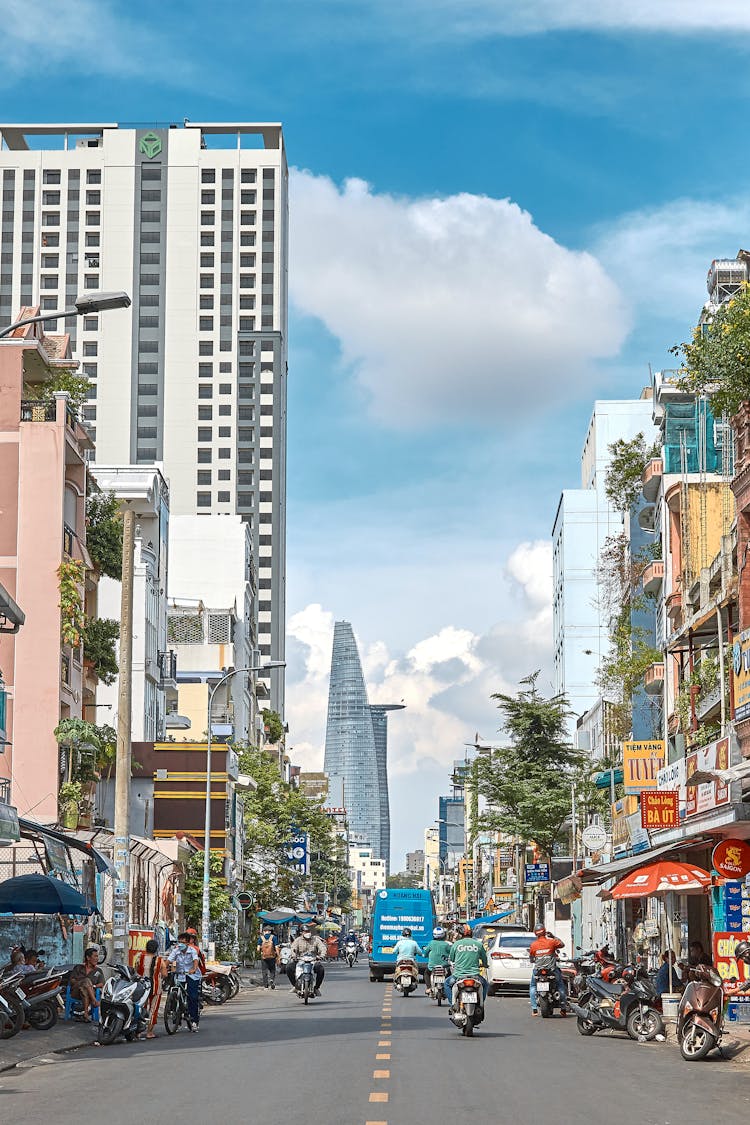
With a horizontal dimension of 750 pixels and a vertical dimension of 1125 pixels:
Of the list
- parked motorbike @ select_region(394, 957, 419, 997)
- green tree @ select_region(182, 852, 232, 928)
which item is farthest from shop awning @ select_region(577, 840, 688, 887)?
green tree @ select_region(182, 852, 232, 928)

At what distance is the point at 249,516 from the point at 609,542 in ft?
263

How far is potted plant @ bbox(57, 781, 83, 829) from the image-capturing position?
4259 cm

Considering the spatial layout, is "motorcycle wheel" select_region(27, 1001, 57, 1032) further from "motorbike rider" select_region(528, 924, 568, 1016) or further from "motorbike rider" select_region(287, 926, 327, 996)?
"motorbike rider" select_region(287, 926, 327, 996)

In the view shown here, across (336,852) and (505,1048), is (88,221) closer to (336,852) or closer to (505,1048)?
(336,852)

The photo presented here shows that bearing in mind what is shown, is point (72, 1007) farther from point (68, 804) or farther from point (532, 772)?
point (532, 772)

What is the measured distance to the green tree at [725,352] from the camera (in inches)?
1104

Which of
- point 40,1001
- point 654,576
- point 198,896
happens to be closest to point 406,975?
point 40,1001

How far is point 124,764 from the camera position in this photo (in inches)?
1121

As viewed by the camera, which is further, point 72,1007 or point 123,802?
point 123,802

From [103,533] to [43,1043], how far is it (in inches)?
1070

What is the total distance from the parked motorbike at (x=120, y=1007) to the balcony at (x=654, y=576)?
101 feet

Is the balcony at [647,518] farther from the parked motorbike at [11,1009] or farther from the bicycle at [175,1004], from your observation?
the parked motorbike at [11,1009]

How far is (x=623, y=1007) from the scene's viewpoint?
2528cm

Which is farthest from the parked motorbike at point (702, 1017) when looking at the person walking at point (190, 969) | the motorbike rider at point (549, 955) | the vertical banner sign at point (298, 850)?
the vertical banner sign at point (298, 850)
